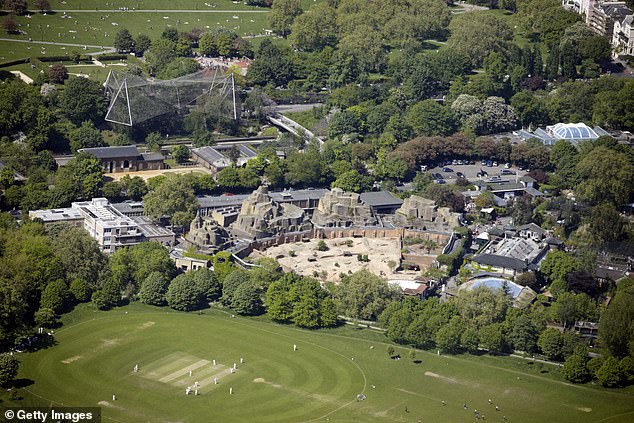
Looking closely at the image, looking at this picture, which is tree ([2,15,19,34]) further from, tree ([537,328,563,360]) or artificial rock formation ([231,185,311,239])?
tree ([537,328,563,360])

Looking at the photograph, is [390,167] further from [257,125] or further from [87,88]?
[87,88]

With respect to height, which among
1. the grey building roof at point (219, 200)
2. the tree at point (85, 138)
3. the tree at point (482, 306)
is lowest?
the tree at point (482, 306)

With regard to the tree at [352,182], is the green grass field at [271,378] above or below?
below

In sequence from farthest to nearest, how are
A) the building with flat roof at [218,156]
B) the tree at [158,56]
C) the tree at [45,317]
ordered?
the tree at [158,56] → the building with flat roof at [218,156] → the tree at [45,317]

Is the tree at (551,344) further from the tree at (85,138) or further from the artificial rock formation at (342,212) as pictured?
the tree at (85,138)

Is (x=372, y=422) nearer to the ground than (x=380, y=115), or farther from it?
nearer to the ground

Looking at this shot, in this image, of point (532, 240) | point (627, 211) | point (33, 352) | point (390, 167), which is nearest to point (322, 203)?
point (390, 167)

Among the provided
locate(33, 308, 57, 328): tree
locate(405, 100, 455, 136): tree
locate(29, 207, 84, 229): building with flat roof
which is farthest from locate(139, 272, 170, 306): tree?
locate(405, 100, 455, 136): tree

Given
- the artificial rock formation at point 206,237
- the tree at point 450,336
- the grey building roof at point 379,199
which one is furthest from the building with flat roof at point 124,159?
the tree at point 450,336
